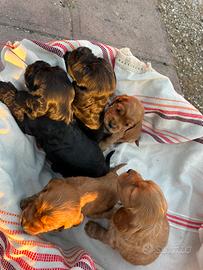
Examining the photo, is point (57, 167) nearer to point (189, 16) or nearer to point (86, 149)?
point (86, 149)

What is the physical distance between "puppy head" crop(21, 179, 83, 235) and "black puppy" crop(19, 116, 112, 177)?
37 centimetres

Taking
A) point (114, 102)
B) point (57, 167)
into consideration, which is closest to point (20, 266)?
point (57, 167)

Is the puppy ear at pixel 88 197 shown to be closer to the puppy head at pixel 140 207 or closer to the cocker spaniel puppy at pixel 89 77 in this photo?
the puppy head at pixel 140 207

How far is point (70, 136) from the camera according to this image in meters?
2.78

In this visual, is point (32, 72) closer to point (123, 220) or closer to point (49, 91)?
point (49, 91)

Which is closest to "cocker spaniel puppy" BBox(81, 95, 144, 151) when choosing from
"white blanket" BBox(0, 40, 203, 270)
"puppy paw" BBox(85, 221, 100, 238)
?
"white blanket" BBox(0, 40, 203, 270)

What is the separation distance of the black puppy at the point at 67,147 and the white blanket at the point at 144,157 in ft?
0.46

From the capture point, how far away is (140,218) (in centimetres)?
246

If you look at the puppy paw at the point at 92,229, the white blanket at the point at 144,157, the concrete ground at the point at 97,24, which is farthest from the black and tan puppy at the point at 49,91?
the concrete ground at the point at 97,24

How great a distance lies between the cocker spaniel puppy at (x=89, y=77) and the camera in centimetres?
268

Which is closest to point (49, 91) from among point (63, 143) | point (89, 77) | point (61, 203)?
point (89, 77)

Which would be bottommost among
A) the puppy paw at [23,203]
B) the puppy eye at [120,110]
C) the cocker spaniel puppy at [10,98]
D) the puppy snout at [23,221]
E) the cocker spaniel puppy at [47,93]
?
the puppy paw at [23,203]

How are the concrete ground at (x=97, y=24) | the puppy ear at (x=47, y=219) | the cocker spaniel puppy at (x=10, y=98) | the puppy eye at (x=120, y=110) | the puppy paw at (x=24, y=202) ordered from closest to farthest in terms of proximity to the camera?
the puppy ear at (x=47, y=219), the puppy paw at (x=24, y=202), the cocker spaniel puppy at (x=10, y=98), the puppy eye at (x=120, y=110), the concrete ground at (x=97, y=24)

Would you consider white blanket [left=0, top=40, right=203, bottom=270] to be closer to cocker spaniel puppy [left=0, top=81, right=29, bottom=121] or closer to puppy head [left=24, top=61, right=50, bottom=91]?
cocker spaniel puppy [left=0, top=81, right=29, bottom=121]
